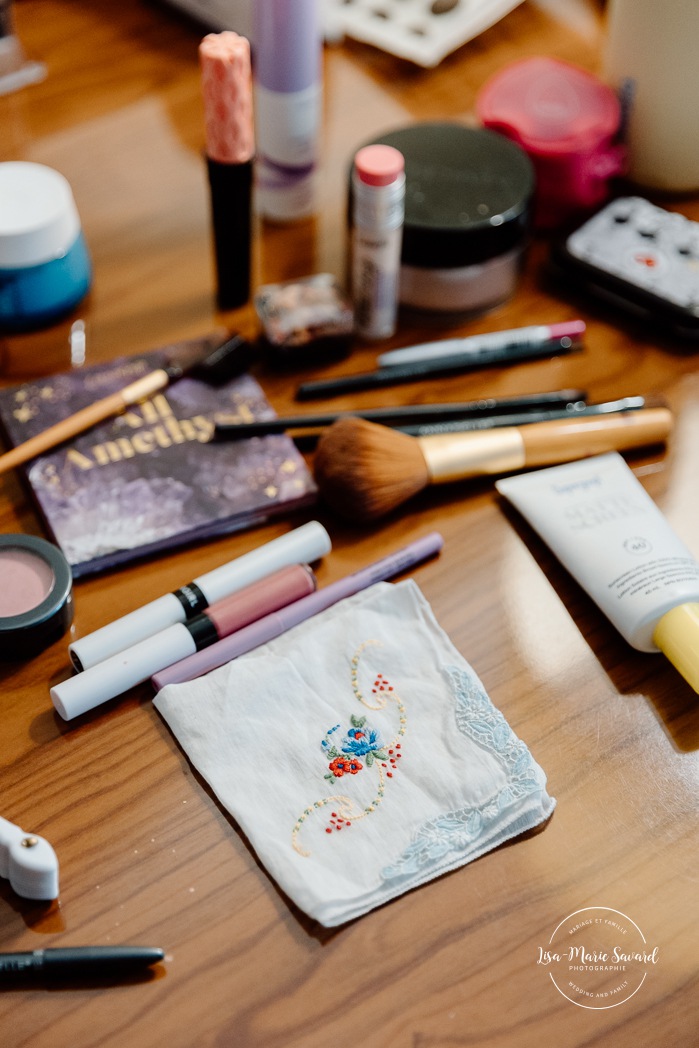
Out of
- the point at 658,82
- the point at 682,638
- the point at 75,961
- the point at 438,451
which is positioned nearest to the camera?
the point at 75,961

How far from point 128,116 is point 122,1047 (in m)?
0.82

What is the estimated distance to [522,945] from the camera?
541mm

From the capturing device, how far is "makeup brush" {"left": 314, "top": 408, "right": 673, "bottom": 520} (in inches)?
27.6

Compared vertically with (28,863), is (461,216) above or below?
above

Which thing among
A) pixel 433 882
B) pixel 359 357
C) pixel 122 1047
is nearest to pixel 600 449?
pixel 359 357

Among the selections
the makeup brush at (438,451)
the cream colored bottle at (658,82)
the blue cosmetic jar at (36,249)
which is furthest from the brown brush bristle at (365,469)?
the cream colored bottle at (658,82)

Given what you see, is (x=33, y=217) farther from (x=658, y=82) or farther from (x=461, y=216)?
(x=658, y=82)

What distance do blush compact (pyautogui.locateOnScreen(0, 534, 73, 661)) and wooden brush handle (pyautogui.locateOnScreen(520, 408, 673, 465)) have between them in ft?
1.05

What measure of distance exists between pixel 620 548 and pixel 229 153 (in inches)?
15.1

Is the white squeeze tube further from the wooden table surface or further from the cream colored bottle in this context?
the cream colored bottle

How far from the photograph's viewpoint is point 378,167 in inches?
29.6

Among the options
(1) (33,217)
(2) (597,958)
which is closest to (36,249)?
(1) (33,217)

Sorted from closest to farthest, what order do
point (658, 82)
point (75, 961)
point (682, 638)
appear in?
point (75, 961) → point (682, 638) → point (658, 82)

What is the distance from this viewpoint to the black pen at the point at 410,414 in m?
0.76
